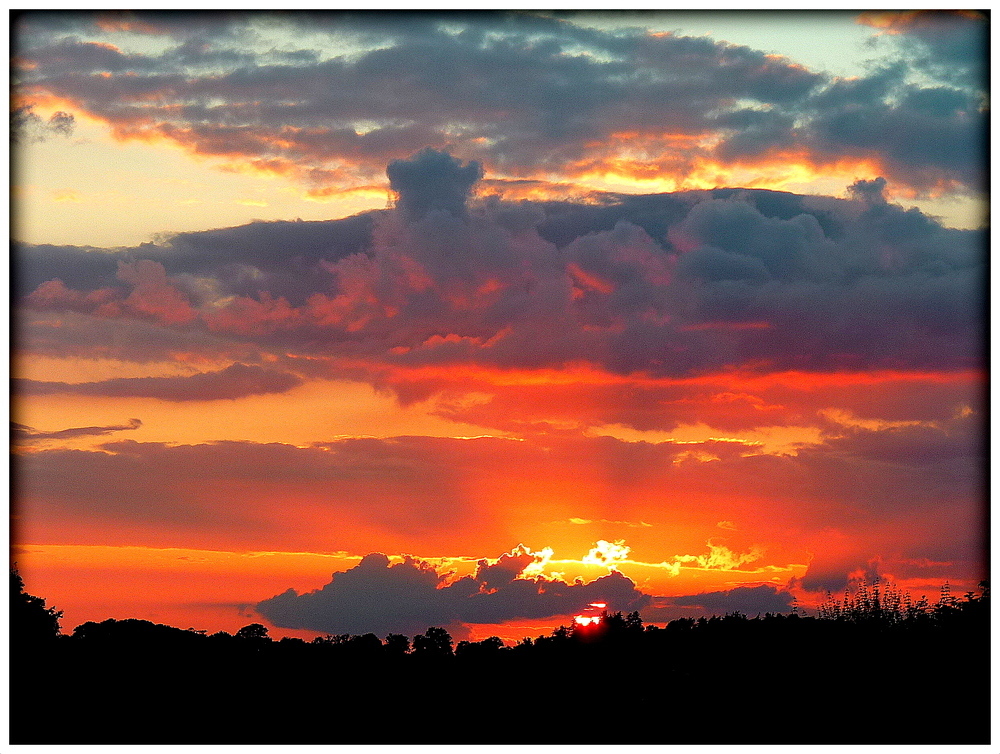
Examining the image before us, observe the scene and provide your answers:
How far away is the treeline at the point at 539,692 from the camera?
2199 inches

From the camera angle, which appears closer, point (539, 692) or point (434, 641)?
point (539, 692)

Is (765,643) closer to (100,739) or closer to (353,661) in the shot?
(353,661)

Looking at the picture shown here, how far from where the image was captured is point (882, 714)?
58969 millimetres

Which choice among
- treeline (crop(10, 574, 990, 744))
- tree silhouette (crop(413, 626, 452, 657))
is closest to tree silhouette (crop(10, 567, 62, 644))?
treeline (crop(10, 574, 990, 744))

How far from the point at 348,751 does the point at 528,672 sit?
1745 inches

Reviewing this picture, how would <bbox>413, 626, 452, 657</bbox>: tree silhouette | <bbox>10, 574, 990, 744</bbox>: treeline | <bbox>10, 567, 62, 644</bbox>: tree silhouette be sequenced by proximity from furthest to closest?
<bbox>413, 626, 452, 657</bbox>: tree silhouette
<bbox>10, 567, 62, 644</bbox>: tree silhouette
<bbox>10, 574, 990, 744</bbox>: treeline

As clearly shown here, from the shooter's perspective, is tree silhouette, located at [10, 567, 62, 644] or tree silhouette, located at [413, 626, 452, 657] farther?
tree silhouette, located at [413, 626, 452, 657]

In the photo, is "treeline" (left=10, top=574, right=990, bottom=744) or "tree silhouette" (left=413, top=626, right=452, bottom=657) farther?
"tree silhouette" (left=413, top=626, right=452, bottom=657)

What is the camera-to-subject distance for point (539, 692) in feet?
222

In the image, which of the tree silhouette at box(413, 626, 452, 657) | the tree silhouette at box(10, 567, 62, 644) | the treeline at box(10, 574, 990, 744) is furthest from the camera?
the tree silhouette at box(413, 626, 452, 657)

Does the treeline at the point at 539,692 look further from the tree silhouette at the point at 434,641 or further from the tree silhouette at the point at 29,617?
the tree silhouette at the point at 434,641

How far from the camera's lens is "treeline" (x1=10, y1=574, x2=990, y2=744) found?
55844 mm

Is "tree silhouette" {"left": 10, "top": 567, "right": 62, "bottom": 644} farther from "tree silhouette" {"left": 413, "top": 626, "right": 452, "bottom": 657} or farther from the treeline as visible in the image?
"tree silhouette" {"left": 413, "top": 626, "right": 452, "bottom": 657}

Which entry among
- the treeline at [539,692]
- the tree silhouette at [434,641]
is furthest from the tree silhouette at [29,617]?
the tree silhouette at [434,641]
